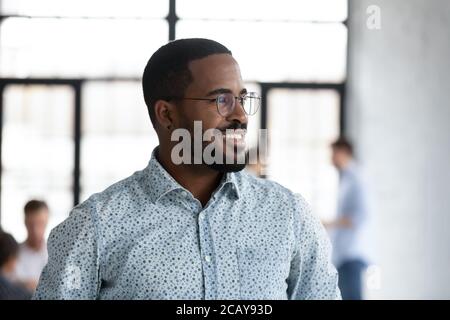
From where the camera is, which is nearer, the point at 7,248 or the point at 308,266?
the point at 308,266

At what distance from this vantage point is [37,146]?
325cm

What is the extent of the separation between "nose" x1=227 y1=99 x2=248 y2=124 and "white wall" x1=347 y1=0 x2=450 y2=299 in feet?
1.14

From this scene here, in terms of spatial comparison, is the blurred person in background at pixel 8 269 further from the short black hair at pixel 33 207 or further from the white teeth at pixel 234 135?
the white teeth at pixel 234 135

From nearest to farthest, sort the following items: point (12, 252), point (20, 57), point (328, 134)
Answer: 1. point (12, 252)
2. point (20, 57)
3. point (328, 134)

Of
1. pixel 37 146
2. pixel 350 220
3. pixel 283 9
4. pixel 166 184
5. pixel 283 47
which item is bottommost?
pixel 350 220

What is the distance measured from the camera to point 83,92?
10.1 ft

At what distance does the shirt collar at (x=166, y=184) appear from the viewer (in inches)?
35.0

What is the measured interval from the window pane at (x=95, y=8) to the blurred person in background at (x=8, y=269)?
0.72 meters

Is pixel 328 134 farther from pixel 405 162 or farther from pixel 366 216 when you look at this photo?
pixel 405 162

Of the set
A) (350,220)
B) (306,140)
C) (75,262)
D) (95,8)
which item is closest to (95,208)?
(75,262)

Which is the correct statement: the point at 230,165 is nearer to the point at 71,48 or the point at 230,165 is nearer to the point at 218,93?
the point at 218,93

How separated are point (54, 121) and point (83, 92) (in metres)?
0.23

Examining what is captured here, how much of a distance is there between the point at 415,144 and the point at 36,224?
1130 millimetres
